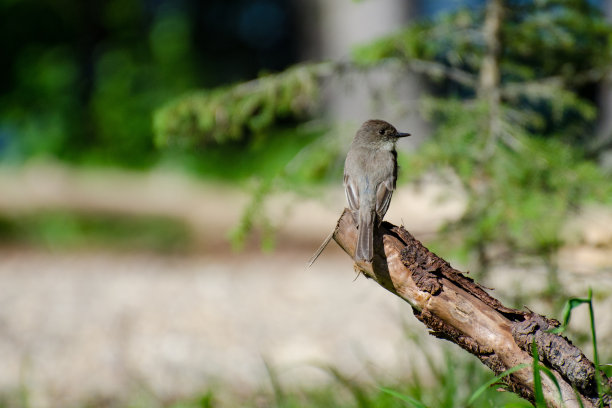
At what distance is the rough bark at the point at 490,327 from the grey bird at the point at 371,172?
11.0 inches

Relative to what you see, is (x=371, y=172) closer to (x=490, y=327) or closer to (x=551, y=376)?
(x=490, y=327)

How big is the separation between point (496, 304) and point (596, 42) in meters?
2.05

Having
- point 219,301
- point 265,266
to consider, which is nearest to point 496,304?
point 219,301

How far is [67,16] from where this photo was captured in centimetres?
1420

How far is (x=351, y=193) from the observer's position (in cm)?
309

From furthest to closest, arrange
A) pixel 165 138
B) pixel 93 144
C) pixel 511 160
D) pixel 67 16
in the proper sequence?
1. pixel 67 16
2. pixel 93 144
3. pixel 165 138
4. pixel 511 160

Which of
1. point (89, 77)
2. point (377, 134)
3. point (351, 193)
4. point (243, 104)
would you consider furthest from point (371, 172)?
point (89, 77)

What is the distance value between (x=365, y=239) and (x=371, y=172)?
81 centimetres

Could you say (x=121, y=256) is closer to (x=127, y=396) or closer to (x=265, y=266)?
(x=265, y=266)

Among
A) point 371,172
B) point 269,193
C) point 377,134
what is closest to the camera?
point 371,172

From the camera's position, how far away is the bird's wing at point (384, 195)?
→ 2.88m

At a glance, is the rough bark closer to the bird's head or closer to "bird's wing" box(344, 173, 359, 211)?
"bird's wing" box(344, 173, 359, 211)

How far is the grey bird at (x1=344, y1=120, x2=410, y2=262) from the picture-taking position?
2.80m

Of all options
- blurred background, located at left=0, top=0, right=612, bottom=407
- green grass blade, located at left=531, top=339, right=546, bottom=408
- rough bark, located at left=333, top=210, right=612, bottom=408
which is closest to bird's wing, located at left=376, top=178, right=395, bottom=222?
blurred background, located at left=0, top=0, right=612, bottom=407
